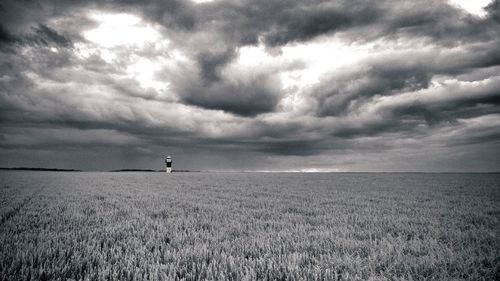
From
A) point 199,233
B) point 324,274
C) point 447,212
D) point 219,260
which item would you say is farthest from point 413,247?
point 447,212

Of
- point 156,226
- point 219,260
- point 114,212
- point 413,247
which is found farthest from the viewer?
point 114,212

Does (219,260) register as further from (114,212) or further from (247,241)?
(114,212)

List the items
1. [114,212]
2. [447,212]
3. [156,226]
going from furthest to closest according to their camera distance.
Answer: [447,212], [114,212], [156,226]

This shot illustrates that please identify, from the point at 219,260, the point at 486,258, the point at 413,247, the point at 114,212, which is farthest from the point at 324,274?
the point at 114,212

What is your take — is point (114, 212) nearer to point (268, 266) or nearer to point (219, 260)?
point (219, 260)

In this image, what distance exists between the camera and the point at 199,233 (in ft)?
20.9

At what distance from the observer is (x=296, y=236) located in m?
6.11

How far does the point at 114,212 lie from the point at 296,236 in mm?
6540

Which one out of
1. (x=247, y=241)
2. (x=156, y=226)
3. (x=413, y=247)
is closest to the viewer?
(x=413, y=247)

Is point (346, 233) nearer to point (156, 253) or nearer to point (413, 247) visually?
point (413, 247)

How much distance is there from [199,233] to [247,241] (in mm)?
1260

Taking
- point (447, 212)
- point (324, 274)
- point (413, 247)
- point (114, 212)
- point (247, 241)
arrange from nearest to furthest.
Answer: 1. point (324, 274)
2. point (413, 247)
3. point (247, 241)
4. point (114, 212)
5. point (447, 212)

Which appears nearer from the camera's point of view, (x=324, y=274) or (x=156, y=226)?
(x=324, y=274)

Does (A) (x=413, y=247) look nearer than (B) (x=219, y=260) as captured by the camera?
No
